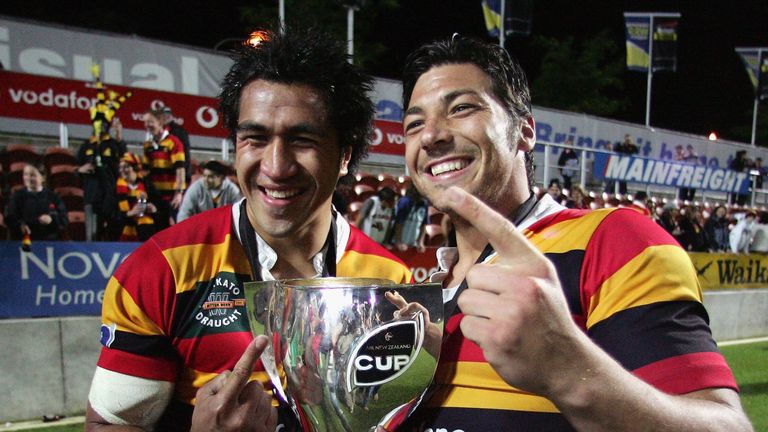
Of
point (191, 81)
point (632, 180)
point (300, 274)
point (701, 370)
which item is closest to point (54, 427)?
point (300, 274)

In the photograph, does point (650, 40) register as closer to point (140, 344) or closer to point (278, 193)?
point (278, 193)

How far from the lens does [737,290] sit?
11219 mm

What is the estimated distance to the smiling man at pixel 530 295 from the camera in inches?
41.4

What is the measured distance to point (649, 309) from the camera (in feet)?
4.32

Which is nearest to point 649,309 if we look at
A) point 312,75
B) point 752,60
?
point 312,75

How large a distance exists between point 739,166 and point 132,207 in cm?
1911

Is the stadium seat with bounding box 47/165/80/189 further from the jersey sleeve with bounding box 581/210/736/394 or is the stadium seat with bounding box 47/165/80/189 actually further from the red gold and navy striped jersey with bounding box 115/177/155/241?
the jersey sleeve with bounding box 581/210/736/394

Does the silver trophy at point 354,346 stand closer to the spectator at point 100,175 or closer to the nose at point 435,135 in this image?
the nose at point 435,135

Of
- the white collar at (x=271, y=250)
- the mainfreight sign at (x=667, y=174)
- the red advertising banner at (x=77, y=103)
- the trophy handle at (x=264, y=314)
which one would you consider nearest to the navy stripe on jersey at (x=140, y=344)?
the white collar at (x=271, y=250)

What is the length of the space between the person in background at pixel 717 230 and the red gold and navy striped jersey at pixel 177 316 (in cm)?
1434

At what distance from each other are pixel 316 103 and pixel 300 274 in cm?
56

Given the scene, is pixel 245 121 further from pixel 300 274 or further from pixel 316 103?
pixel 300 274

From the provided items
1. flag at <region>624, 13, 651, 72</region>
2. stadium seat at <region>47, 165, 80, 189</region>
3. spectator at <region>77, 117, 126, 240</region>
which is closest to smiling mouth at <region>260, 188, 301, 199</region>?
spectator at <region>77, 117, 126, 240</region>

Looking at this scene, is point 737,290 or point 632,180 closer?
point 737,290
